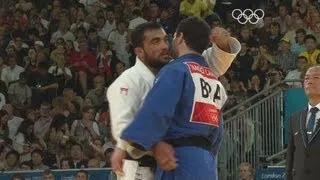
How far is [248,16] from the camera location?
17.2 meters

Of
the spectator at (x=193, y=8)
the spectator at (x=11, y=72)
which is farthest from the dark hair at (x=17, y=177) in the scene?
the spectator at (x=193, y=8)

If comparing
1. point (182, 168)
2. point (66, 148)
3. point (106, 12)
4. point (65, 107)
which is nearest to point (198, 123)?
point (182, 168)

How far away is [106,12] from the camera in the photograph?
1792 cm

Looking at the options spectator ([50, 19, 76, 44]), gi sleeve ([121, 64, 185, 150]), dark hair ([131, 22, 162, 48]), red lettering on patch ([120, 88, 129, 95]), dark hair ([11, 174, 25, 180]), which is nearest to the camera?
gi sleeve ([121, 64, 185, 150])

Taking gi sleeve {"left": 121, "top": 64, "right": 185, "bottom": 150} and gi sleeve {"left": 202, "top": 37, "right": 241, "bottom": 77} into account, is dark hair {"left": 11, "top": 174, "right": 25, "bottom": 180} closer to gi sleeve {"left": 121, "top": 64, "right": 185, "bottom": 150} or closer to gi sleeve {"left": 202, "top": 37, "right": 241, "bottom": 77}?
gi sleeve {"left": 202, "top": 37, "right": 241, "bottom": 77}

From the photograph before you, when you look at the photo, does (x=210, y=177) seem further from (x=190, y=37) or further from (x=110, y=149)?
(x=110, y=149)

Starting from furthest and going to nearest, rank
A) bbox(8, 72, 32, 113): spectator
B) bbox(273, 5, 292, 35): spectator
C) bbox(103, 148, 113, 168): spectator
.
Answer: bbox(273, 5, 292, 35): spectator < bbox(8, 72, 32, 113): spectator < bbox(103, 148, 113, 168): spectator

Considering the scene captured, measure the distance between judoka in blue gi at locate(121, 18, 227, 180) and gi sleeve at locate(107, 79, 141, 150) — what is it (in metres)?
0.34

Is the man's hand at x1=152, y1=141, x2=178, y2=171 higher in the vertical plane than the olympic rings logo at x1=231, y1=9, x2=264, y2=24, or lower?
lower

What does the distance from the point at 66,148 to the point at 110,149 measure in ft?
2.86

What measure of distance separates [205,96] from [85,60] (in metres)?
11.3

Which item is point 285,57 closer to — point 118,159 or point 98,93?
point 98,93

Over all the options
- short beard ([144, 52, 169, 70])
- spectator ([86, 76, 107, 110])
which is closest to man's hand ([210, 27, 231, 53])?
short beard ([144, 52, 169, 70])

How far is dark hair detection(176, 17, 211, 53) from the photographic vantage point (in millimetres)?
5234
